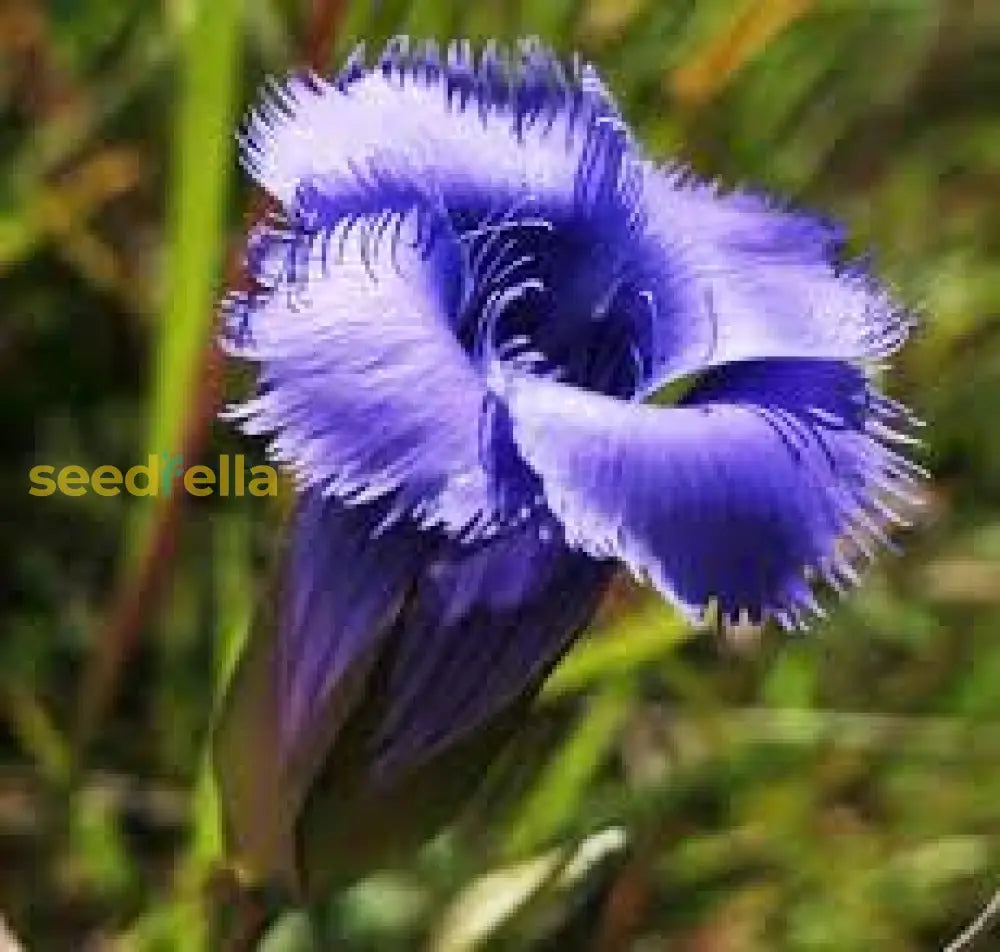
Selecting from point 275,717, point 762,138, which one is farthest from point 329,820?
point 762,138

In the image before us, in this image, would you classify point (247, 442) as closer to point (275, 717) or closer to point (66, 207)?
point (66, 207)

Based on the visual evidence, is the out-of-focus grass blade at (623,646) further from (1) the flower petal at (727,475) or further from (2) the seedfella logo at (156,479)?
(1) the flower petal at (727,475)

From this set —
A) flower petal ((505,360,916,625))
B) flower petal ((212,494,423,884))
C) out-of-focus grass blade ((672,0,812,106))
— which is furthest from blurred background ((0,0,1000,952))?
flower petal ((505,360,916,625))

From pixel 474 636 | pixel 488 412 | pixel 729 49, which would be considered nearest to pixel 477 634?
pixel 474 636

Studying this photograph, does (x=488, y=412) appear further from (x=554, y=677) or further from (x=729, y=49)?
(x=729, y=49)

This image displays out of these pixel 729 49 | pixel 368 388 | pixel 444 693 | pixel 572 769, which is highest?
pixel 729 49

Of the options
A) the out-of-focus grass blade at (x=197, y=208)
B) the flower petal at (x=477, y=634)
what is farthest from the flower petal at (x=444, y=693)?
the out-of-focus grass blade at (x=197, y=208)

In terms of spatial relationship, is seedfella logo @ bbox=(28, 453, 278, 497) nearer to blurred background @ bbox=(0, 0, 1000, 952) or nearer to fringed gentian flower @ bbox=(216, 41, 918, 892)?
blurred background @ bbox=(0, 0, 1000, 952)
